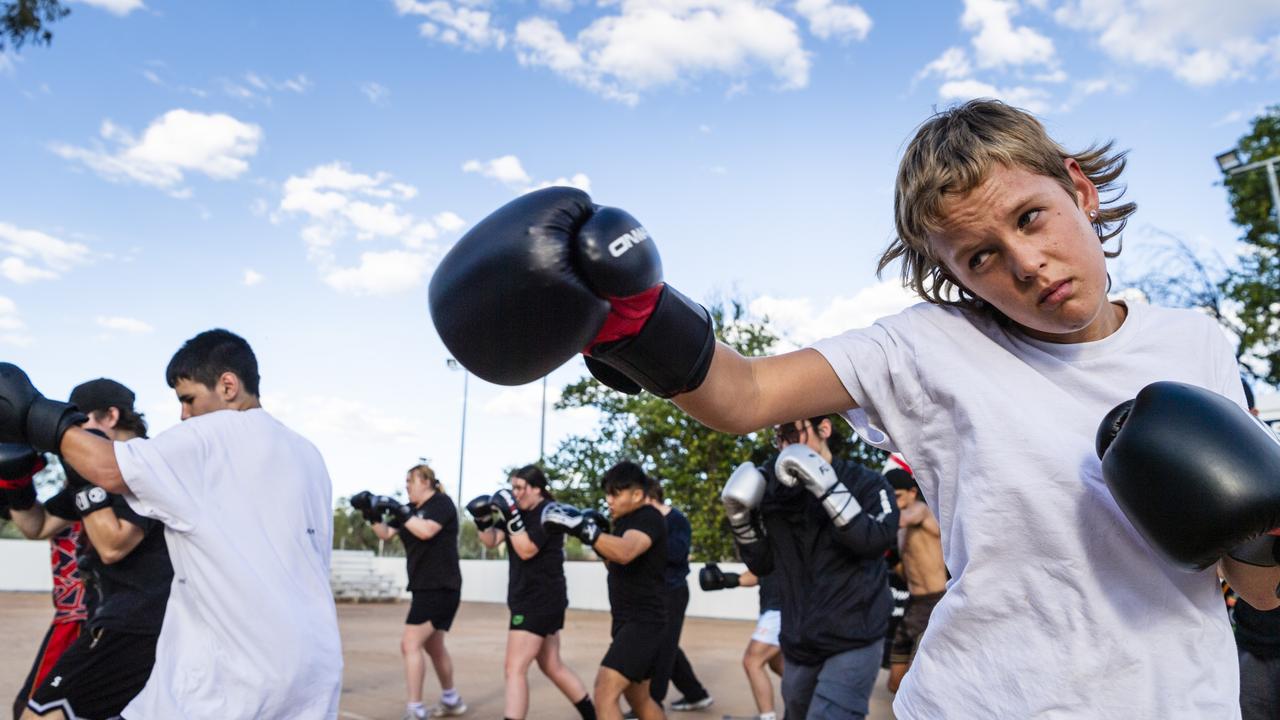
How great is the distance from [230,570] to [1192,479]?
260cm

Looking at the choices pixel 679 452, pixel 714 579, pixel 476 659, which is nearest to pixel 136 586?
pixel 714 579

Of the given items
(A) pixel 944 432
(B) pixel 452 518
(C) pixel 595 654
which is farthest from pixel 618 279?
(C) pixel 595 654

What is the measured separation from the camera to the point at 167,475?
111 inches

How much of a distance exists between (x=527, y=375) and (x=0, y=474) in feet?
10.8

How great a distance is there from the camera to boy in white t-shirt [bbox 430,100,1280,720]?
1.32 m

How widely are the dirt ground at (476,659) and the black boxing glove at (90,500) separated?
3821mm

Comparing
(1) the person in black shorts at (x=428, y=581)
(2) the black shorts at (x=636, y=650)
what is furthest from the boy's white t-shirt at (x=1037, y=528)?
(1) the person in black shorts at (x=428, y=581)

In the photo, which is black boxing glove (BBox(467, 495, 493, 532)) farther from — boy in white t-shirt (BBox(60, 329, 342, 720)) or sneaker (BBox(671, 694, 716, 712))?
boy in white t-shirt (BBox(60, 329, 342, 720))

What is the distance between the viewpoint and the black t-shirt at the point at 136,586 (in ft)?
12.4

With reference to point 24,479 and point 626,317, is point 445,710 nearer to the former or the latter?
point 24,479

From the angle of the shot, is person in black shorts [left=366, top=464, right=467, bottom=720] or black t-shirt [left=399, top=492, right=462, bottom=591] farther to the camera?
black t-shirt [left=399, top=492, right=462, bottom=591]

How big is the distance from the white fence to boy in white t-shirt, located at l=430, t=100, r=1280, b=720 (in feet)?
50.8

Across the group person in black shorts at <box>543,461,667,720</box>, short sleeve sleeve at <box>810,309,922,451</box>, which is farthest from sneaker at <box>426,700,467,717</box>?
short sleeve sleeve at <box>810,309,922,451</box>

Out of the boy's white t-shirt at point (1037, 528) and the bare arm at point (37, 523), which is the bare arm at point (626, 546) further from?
the boy's white t-shirt at point (1037, 528)
